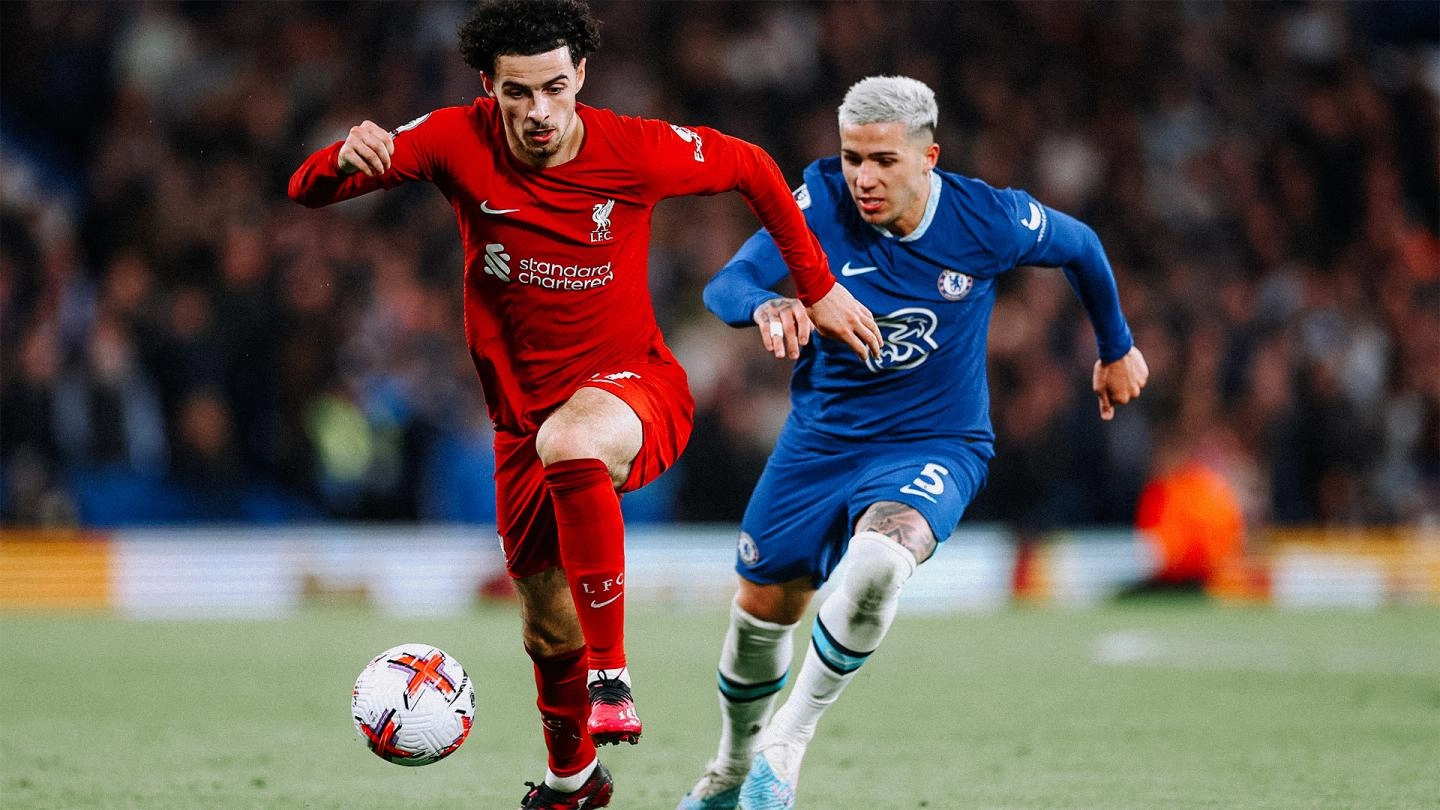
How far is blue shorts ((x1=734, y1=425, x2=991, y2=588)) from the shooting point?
5883 millimetres

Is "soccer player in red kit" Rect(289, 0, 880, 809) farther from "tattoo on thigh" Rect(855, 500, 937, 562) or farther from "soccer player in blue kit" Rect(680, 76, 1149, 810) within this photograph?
"tattoo on thigh" Rect(855, 500, 937, 562)

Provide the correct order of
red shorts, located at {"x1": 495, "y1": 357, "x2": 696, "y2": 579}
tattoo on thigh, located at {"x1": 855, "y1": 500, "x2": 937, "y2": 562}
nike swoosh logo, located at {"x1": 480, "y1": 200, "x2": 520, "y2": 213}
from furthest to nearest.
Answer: tattoo on thigh, located at {"x1": 855, "y1": 500, "x2": 937, "y2": 562} → red shorts, located at {"x1": 495, "y1": 357, "x2": 696, "y2": 579} → nike swoosh logo, located at {"x1": 480, "y1": 200, "x2": 520, "y2": 213}

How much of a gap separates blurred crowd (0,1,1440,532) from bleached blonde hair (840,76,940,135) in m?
8.42

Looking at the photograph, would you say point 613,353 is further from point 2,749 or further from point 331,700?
point 331,700

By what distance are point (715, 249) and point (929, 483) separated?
1044 cm

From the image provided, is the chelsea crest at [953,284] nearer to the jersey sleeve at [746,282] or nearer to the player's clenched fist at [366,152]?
the jersey sleeve at [746,282]

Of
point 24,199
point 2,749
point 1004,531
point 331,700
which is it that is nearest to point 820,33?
point 1004,531

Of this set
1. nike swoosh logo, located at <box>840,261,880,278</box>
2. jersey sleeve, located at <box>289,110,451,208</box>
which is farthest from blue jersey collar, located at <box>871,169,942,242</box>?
jersey sleeve, located at <box>289,110,451,208</box>

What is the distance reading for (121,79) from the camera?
16.3 m

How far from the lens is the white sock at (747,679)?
19.8 ft

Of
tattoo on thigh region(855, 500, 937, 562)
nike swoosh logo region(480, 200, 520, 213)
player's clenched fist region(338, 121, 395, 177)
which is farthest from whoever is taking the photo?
tattoo on thigh region(855, 500, 937, 562)

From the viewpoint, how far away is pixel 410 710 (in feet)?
17.7

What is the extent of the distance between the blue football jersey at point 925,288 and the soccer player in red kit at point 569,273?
48cm

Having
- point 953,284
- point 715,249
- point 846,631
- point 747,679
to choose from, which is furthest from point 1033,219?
point 715,249
